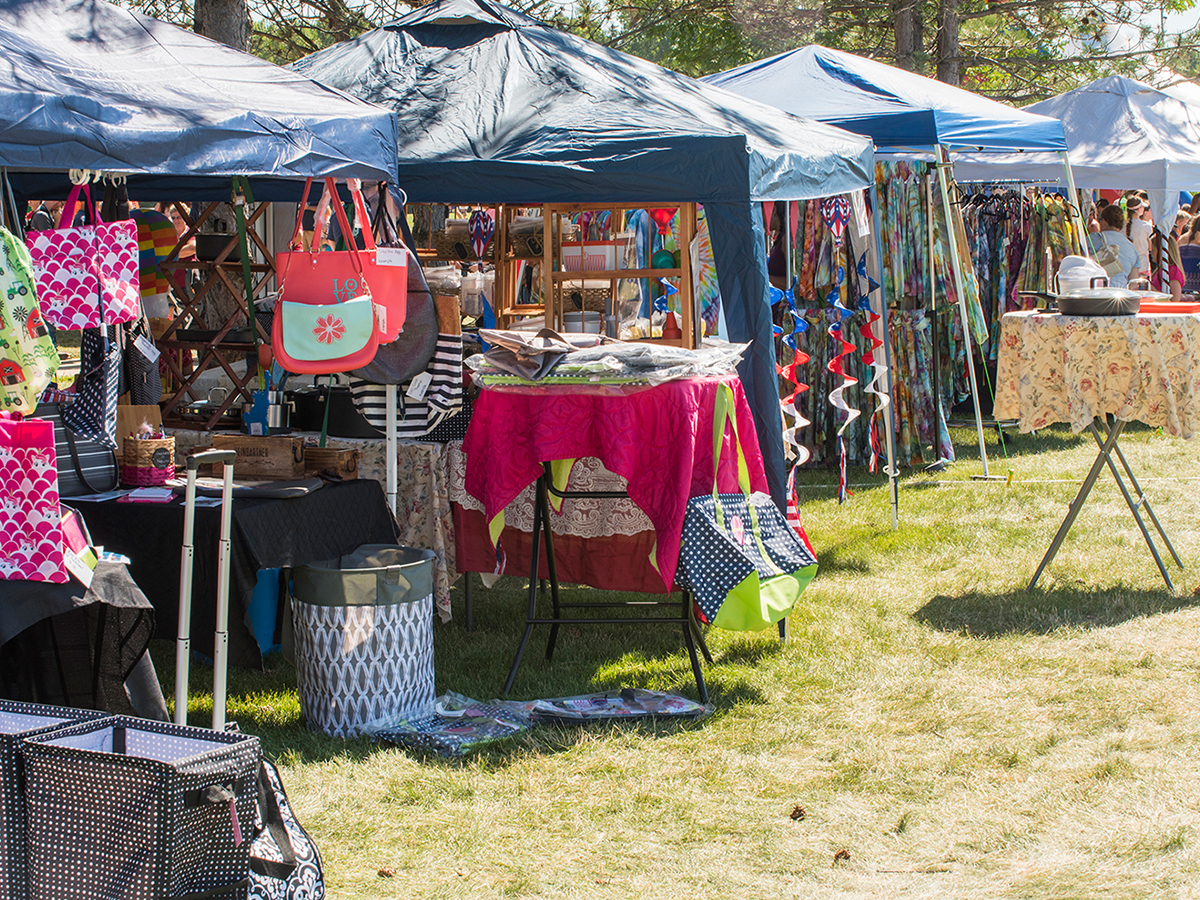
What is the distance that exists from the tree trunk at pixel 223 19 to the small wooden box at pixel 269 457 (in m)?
4.67

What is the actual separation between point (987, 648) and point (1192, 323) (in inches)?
66.9

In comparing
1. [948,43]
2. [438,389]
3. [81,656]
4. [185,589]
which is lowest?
→ [81,656]

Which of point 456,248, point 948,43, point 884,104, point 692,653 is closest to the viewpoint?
point 692,653

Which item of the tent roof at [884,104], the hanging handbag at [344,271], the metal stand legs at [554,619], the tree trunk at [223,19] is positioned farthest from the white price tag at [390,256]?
the tree trunk at [223,19]

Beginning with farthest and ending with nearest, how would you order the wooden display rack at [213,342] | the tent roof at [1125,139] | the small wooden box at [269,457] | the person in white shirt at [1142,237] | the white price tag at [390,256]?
the person in white shirt at [1142,237], the tent roof at [1125,139], the wooden display rack at [213,342], the small wooden box at [269,457], the white price tag at [390,256]

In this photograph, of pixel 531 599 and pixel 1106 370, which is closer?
pixel 531 599

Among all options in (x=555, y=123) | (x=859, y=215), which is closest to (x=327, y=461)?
(x=555, y=123)

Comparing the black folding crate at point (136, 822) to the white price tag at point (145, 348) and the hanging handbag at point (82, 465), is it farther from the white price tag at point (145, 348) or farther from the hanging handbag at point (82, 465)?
the white price tag at point (145, 348)

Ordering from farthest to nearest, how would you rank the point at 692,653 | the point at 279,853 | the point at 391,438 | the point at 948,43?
the point at 948,43 → the point at 391,438 → the point at 692,653 → the point at 279,853

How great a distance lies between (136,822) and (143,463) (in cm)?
216

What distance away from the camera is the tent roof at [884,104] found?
7.25 m

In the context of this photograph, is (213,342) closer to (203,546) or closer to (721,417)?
(203,546)

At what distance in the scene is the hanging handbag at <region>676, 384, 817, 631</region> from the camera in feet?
14.5

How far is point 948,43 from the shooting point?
15.9 m
